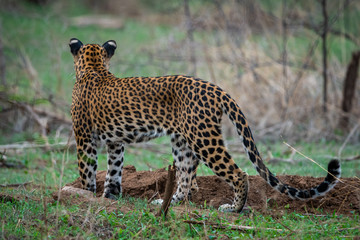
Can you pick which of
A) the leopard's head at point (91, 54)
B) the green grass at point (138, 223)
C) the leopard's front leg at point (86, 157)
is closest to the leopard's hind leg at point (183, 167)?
the green grass at point (138, 223)

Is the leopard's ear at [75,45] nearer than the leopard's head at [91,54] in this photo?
No

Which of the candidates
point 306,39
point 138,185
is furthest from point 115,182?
point 306,39

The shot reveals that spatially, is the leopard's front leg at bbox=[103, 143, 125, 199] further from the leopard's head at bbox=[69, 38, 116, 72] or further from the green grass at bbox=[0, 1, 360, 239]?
the leopard's head at bbox=[69, 38, 116, 72]

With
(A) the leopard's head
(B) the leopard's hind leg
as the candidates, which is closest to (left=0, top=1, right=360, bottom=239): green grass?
(A) the leopard's head

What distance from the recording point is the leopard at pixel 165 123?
5.33 meters

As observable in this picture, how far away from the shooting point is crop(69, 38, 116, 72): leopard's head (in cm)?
686

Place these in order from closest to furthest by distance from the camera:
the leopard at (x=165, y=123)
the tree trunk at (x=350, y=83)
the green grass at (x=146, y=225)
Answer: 1. the green grass at (x=146, y=225)
2. the leopard at (x=165, y=123)
3. the tree trunk at (x=350, y=83)

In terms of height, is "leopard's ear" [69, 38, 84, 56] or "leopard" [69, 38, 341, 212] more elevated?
"leopard's ear" [69, 38, 84, 56]

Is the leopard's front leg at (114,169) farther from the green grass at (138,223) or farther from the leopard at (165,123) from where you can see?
the green grass at (138,223)

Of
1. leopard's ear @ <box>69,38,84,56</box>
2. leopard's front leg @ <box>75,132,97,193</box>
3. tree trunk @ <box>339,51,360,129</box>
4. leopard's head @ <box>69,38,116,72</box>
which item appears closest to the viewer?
leopard's front leg @ <box>75,132,97,193</box>

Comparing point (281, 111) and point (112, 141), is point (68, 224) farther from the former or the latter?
point (281, 111)

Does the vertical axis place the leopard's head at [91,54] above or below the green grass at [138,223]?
above

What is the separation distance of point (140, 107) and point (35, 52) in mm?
14273

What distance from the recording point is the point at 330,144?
1073cm
